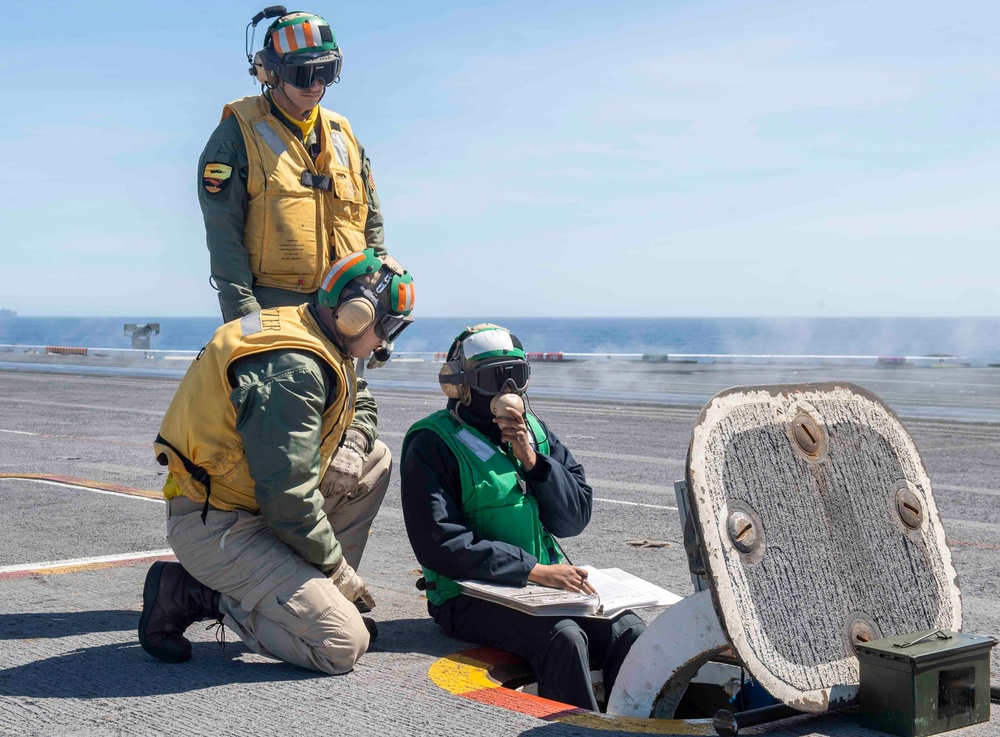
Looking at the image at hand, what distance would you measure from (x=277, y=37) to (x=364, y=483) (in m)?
1.90

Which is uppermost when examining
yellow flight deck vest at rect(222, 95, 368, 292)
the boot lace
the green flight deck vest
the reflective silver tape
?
yellow flight deck vest at rect(222, 95, 368, 292)

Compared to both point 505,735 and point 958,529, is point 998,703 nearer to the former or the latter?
point 505,735

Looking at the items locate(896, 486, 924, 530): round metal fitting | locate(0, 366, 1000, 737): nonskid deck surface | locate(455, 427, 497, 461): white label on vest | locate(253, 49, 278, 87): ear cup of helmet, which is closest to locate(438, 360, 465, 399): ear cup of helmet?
locate(455, 427, 497, 461): white label on vest

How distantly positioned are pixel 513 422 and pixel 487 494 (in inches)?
12.0

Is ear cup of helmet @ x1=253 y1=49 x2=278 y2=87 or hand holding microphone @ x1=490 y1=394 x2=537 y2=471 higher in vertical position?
ear cup of helmet @ x1=253 y1=49 x2=278 y2=87

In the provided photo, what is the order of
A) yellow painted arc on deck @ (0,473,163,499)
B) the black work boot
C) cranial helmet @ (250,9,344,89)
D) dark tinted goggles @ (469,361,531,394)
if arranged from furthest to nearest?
yellow painted arc on deck @ (0,473,163,499)
cranial helmet @ (250,9,344,89)
dark tinted goggles @ (469,361,531,394)
the black work boot

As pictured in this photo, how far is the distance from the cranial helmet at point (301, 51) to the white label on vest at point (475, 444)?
1650 mm

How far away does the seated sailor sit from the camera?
4.23 metres

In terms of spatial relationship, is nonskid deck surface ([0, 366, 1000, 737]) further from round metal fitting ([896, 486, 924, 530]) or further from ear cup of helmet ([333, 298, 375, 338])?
ear cup of helmet ([333, 298, 375, 338])

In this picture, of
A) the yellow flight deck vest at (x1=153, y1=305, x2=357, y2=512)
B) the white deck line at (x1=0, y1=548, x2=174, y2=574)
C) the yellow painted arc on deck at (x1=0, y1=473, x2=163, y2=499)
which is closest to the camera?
the yellow flight deck vest at (x1=153, y1=305, x2=357, y2=512)

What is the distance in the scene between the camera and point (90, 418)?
1560 centimetres

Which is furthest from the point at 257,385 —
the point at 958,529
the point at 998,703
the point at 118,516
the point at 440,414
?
the point at 958,529

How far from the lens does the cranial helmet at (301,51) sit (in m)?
4.82

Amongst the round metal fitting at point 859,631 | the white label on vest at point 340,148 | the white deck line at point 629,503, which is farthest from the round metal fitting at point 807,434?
the white deck line at point 629,503
